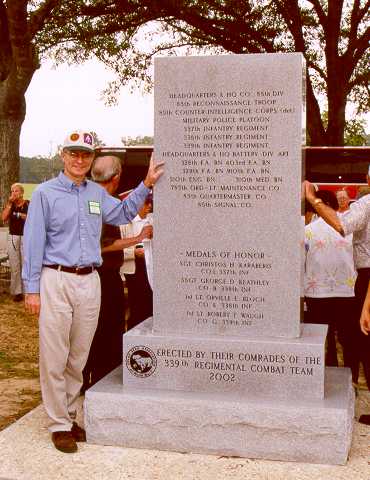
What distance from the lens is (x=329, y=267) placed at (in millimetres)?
6758

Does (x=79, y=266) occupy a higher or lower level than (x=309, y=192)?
lower

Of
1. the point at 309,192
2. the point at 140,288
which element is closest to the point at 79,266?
the point at 309,192

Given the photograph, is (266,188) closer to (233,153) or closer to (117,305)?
(233,153)

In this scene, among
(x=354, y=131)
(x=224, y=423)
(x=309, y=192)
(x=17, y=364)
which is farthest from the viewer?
(x=354, y=131)

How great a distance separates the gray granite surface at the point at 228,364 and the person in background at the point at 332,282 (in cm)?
164

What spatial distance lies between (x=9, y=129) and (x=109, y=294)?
1298 centimetres

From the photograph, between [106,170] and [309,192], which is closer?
[309,192]

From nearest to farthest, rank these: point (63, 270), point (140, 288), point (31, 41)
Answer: point (63, 270)
point (140, 288)
point (31, 41)

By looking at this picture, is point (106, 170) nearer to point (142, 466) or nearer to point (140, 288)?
point (140, 288)

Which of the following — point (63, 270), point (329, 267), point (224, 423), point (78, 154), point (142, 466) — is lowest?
point (142, 466)

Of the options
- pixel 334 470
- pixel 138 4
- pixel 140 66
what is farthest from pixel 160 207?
pixel 140 66

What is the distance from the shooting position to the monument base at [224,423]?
455 centimetres

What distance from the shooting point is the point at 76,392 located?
5.14m

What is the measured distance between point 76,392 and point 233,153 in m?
1.92
